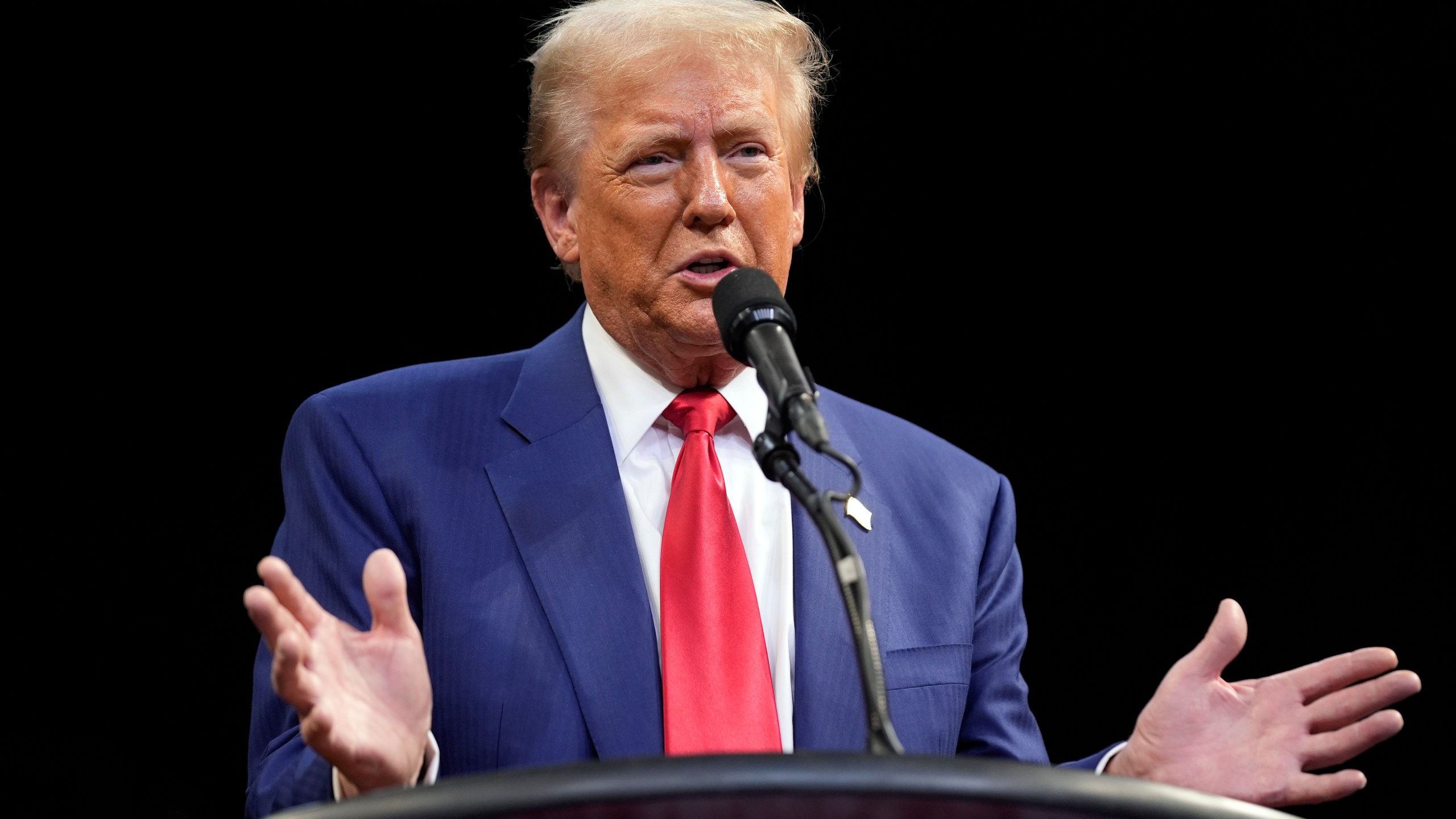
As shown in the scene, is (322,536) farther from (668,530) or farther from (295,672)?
(295,672)

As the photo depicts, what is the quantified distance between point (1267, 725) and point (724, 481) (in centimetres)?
72

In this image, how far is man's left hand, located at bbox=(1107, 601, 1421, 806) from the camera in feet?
4.98

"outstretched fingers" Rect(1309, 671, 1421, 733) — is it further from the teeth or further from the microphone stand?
the teeth

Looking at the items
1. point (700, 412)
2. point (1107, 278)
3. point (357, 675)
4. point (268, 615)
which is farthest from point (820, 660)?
point (1107, 278)

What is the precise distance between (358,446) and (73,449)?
80cm

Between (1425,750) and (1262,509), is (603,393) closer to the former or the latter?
(1262,509)

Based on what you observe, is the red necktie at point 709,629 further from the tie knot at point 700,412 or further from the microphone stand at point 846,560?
the microphone stand at point 846,560

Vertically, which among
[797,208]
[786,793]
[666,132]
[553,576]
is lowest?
[553,576]

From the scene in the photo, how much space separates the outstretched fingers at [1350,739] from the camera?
4.98 feet

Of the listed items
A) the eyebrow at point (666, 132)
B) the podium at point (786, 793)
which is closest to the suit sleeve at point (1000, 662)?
the eyebrow at point (666, 132)

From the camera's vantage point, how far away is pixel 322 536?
180 centimetres

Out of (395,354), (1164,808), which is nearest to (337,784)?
(1164,808)

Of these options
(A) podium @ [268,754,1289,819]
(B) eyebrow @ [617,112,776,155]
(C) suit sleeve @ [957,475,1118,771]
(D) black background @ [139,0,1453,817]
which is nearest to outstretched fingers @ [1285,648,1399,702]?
(C) suit sleeve @ [957,475,1118,771]

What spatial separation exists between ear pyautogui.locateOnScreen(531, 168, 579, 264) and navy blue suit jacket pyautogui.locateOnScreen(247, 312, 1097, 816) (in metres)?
0.11
